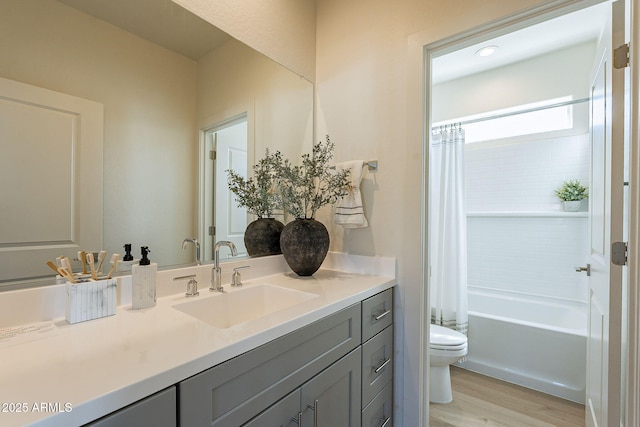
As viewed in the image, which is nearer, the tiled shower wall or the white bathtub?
the white bathtub

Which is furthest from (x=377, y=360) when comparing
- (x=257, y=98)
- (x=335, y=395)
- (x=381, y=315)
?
(x=257, y=98)

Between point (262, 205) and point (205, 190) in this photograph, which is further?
point (262, 205)

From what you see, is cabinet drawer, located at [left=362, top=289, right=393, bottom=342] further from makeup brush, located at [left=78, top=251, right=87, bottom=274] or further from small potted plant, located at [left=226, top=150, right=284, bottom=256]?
makeup brush, located at [left=78, top=251, right=87, bottom=274]

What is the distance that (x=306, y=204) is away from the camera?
1567 millimetres

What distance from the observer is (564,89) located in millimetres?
2424

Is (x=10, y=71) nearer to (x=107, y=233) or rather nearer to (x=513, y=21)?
(x=107, y=233)

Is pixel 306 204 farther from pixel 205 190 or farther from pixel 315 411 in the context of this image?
pixel 315 411

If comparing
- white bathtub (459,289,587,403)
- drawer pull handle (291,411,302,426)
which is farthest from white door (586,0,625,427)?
drawer pull handle (291,411,302,426)

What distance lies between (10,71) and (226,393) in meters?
1.06

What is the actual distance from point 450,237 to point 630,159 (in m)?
1.62

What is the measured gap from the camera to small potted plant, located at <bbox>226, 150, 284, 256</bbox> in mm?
1537

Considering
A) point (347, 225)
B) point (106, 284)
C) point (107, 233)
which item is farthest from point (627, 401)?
point (107, 233)

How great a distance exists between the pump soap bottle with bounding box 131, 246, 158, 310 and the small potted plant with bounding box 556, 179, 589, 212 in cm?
307

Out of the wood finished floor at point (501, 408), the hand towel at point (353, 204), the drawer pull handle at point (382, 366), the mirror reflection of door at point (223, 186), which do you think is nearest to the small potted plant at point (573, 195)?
the wood finished floor at point (501, 408)
